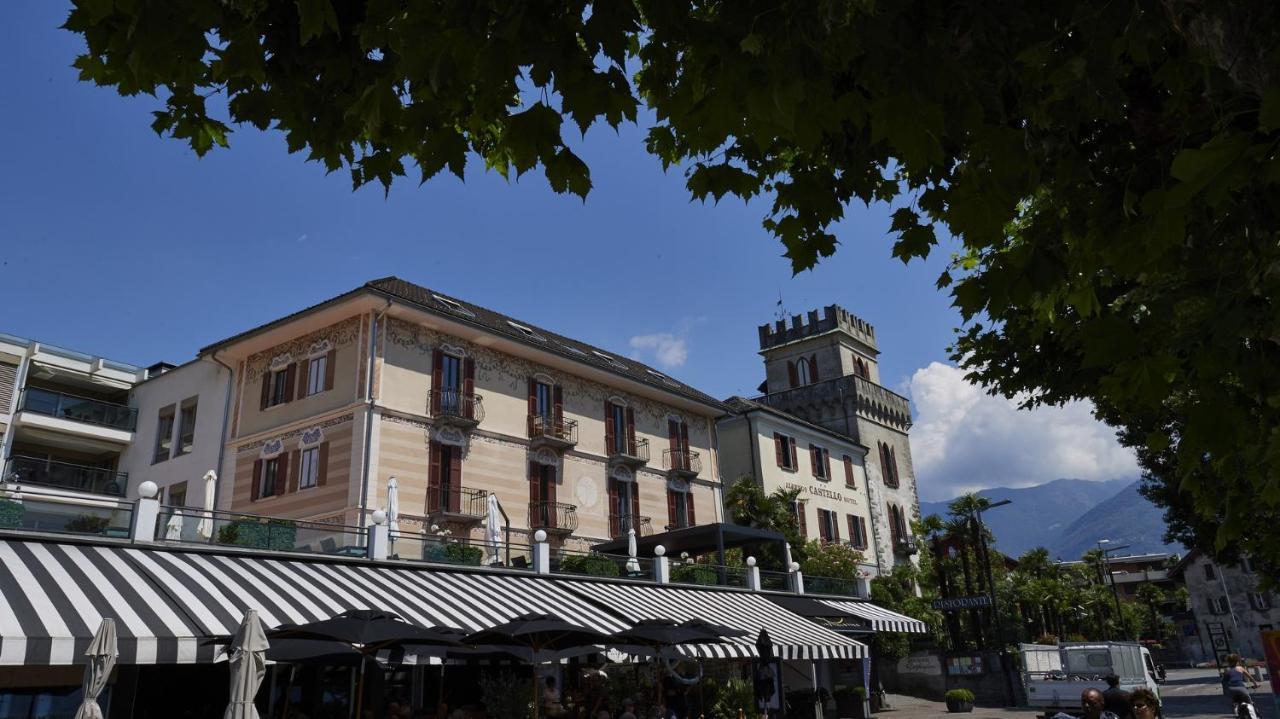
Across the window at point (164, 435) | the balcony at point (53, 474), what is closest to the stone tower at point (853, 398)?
the window at point (164, 435)

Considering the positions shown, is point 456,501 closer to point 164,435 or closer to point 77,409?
point 164,435

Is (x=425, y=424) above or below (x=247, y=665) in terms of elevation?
above

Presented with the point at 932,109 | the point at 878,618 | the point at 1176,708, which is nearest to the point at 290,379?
the point at 878,618

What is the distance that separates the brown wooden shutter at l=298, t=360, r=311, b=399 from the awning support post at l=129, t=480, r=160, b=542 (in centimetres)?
1044

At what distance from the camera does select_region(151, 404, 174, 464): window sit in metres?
28.1

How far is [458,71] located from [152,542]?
14.1 meters

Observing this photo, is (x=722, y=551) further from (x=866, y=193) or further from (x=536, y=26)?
(x=536, y=26)

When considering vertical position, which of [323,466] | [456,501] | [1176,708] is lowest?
[1176,708]

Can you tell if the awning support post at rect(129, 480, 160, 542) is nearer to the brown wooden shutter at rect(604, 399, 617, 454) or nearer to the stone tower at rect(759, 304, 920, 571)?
the brown wooden shutter at rect(604, 399, 617, 454)

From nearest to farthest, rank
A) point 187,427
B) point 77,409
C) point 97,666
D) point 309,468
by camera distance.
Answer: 1. point 97,666
2. point 309,468
3. point 187,427
4. point 77,409

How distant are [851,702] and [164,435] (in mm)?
24288

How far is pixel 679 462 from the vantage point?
32.4m

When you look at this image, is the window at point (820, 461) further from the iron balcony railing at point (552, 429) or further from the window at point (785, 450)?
the iron balcony railing at point (552, 429)

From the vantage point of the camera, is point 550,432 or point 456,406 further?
point 550,432
